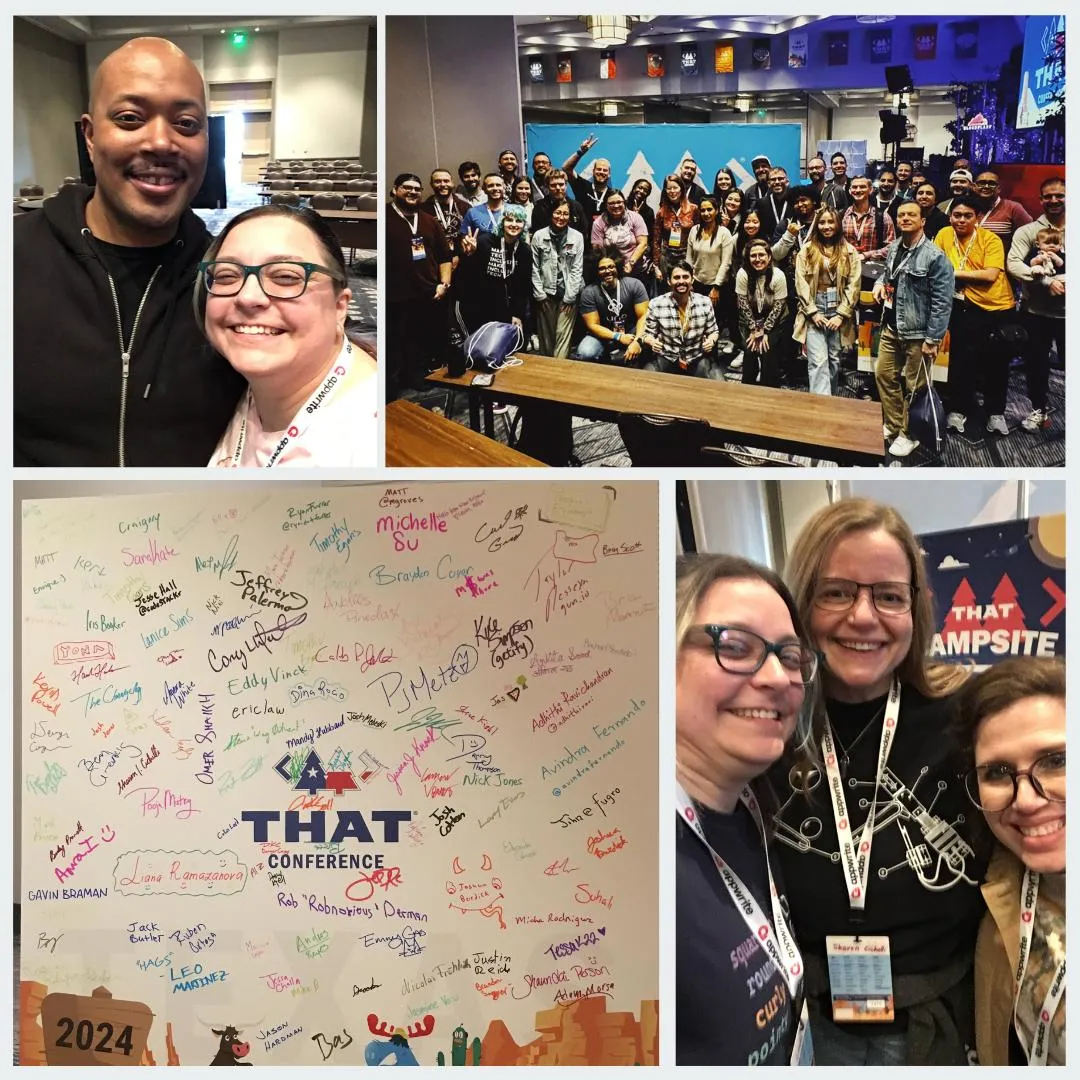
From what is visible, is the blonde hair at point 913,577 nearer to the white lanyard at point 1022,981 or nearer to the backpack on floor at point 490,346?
the white lanyard at point 1022,981

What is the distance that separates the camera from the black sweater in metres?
2.34

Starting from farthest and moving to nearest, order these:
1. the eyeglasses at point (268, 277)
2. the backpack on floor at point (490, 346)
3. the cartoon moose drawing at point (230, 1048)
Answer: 1. the backpack on floor at point (490, 346)
2. the cartoon moose drawing at point (230, 1048)
3. the eyeglasses at point (268, 277)

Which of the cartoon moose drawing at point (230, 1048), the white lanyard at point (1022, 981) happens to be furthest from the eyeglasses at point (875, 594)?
the cartoon moose drawing at point (230, 1048)

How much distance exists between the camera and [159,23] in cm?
237

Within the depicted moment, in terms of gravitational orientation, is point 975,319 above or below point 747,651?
above

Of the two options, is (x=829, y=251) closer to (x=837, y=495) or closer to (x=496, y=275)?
(x=837, y=495)

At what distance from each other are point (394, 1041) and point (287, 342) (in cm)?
154

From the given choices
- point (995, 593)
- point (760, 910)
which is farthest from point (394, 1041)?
point (995, 593)

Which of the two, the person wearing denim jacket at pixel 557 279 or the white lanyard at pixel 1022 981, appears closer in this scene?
the white lanyard at pixel 1022 981

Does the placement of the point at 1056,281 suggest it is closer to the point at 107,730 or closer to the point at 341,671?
the point at 341,671

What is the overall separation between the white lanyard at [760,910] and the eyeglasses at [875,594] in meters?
0.46

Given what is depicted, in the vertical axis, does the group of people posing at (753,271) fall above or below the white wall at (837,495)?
above

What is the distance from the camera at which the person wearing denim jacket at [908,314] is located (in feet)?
7.88

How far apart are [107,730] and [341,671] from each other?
548 mm
